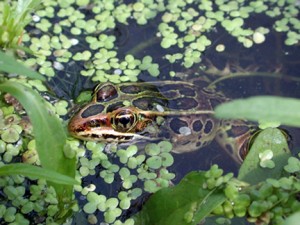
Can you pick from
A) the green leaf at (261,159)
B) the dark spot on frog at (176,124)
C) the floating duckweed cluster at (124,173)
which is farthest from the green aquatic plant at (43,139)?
the dark spot on frog at (176,124)

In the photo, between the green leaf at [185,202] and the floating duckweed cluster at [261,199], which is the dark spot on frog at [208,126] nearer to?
the green leaf at [185,202]

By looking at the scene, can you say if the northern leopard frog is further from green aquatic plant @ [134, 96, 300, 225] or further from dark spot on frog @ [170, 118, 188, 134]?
green aquatic plant @ [134, 96, 300, 225]

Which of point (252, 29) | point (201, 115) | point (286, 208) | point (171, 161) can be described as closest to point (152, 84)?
point (201, 115)

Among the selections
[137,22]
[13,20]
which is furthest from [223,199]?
[137,22]

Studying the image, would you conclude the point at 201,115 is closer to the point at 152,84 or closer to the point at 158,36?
the point at 152,84

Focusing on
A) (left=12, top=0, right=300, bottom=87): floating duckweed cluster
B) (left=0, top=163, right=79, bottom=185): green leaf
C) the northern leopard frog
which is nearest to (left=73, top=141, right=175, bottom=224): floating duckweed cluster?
the northern leopard frog

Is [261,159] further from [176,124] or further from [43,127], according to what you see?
[43,127]
